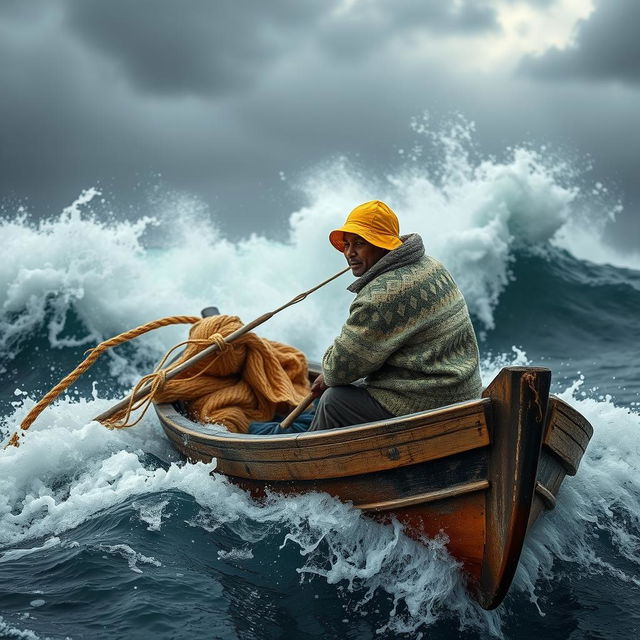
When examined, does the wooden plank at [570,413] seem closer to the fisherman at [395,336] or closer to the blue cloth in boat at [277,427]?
the fisherman at [395,336]

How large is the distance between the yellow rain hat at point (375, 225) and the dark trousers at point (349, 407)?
0.75 meters

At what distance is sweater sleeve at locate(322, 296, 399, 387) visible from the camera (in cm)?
362

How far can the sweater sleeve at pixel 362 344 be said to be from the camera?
11.9ft

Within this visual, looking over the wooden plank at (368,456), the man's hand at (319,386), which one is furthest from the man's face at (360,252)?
the wooden plank at (368,456)

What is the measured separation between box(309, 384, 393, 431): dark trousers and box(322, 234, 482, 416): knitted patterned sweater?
2.2 inches

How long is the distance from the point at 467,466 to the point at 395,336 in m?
0.69

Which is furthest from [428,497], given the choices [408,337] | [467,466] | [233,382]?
[233,382]

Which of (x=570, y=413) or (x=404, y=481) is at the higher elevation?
(x=570, y=413)

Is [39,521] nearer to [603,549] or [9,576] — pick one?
[9,576]

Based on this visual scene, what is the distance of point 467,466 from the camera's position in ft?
11.0

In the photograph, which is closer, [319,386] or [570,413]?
[570,413]

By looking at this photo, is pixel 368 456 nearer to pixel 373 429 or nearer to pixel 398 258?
pixel 373 429

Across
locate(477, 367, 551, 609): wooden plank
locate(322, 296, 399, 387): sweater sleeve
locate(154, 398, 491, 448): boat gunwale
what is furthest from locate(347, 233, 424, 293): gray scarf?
locate(477, 367, 551, 609): wooden plank

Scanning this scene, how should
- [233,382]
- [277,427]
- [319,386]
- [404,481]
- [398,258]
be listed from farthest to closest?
[233,382] < [277,427] < [319,386] < [398,258] < [404,481]
